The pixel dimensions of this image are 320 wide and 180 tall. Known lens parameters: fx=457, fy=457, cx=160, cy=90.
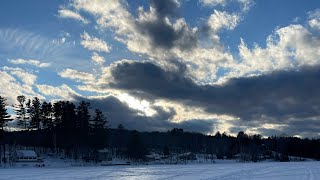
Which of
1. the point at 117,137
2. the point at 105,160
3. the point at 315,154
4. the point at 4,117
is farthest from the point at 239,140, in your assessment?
the point at 4,117

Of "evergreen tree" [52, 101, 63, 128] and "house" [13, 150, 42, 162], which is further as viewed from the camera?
"evergreen tree" [52, 101, 63, 128]

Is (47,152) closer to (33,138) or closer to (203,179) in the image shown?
(33,138)

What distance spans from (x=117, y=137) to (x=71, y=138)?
50.6 meters

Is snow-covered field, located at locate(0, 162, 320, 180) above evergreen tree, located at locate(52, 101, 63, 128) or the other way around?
the other way around

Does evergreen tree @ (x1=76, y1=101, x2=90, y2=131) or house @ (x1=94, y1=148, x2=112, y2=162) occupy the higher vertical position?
evergreen tree @ (x1=76, y1=101, x2=90, y2=131)

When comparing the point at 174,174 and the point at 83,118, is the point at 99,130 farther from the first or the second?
the point at 174,174

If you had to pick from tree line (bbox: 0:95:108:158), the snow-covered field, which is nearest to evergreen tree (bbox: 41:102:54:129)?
tree line (bbox: 0:95:108:158)

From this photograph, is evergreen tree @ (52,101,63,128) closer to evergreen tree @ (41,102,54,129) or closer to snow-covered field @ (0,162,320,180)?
evergreen tree @ (41,102,54,129)

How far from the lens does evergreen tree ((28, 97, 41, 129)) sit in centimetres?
11519

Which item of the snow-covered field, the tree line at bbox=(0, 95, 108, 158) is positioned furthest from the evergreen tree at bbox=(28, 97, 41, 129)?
the snow-covered field

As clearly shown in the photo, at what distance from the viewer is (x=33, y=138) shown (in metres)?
118

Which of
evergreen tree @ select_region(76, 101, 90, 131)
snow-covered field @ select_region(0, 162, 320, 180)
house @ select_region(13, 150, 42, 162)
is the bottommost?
snow-covered field @ select_region(0, 162, 320, 180)

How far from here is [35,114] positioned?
11544cm

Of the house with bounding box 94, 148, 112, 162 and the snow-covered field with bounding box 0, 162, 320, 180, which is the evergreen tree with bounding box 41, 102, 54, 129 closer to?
the house with bounding box 94, 148, 112, 162
